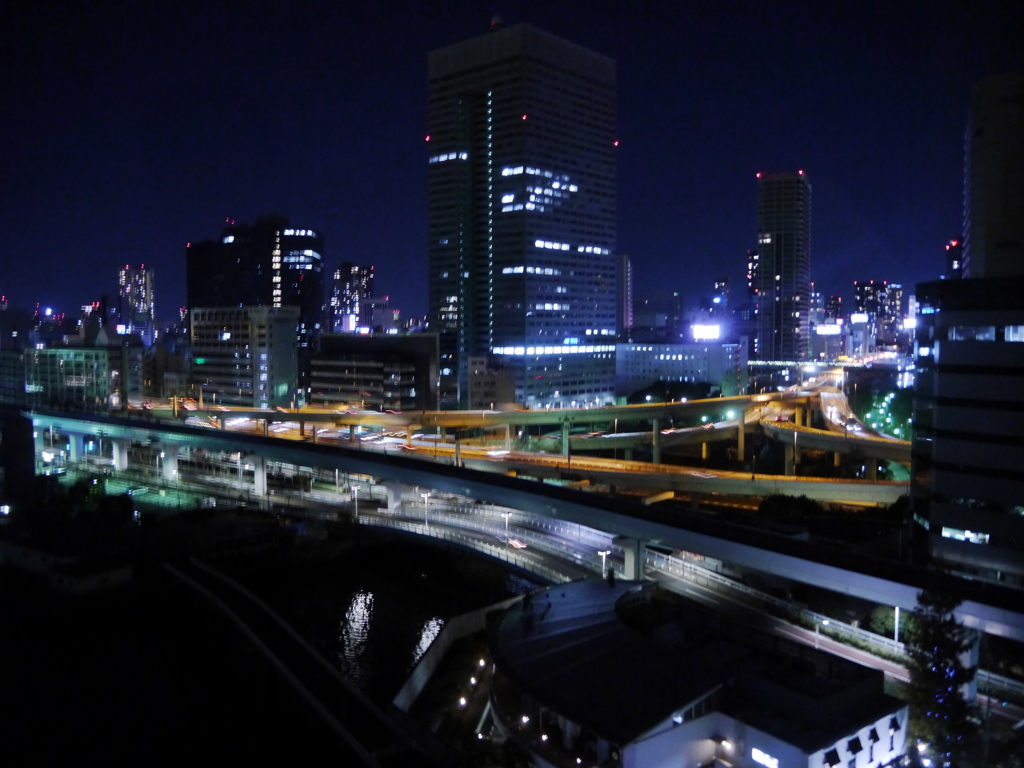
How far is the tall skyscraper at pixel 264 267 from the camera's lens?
207 feet

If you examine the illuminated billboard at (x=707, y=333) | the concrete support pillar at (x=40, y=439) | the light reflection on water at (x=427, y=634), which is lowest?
the light reflection on water at (x=427, y=634)

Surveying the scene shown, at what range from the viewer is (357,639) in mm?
11625

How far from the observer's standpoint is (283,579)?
14.4 metres

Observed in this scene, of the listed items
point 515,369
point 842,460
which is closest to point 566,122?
point 515,369

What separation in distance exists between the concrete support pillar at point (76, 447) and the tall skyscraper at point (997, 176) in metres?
27.6

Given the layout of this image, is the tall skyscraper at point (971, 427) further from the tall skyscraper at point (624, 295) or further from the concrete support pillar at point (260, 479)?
the tall skyscraper at point (624, 295)

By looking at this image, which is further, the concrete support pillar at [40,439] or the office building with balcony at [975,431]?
the concrete support pillar at [40,439]

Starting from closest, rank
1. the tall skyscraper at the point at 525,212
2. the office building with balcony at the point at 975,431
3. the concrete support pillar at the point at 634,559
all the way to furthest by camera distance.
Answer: the office building with balcony at the point at 975,431
the concrete support pillar at the point at 634,559
the tall skyscraper at the point at 525,212

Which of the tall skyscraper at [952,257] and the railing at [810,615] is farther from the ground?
the tall skyscraper at [952,257]

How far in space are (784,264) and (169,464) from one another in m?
72.9

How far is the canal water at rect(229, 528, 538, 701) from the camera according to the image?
35.8 ft

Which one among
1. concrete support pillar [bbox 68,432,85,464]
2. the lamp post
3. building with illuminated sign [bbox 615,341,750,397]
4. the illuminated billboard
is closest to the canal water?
the lamp post

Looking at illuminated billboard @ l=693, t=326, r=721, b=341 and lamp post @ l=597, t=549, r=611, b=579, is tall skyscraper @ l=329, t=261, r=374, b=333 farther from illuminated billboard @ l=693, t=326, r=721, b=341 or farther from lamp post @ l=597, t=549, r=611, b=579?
lamp post @ l=597, t=549, r=611, b=579

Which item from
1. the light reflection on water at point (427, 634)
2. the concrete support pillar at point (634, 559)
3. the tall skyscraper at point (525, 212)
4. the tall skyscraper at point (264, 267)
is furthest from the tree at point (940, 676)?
the tall skyscraper at point (264, 267)
